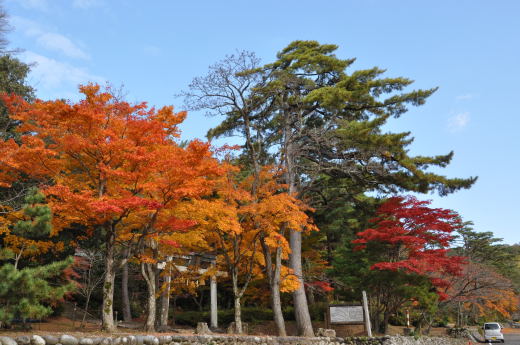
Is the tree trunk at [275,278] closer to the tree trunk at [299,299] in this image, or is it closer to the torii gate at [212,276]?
the tree trunk at [299,299]

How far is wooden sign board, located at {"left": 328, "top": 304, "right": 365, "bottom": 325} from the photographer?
15.1 meters

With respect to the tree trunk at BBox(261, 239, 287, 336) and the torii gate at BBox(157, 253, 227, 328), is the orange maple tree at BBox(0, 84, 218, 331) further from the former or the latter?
the torii gate at BBox(157, 253, 227, 328)

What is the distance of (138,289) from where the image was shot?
24109 millimetres

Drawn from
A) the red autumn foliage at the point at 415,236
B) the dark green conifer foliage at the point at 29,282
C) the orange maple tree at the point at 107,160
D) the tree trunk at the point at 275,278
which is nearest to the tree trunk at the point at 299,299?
the tree trunk at the point at 275,278

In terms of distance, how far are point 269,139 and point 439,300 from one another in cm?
1087

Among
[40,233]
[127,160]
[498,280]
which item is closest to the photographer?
[40,233]

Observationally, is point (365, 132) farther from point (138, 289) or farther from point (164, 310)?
point (138, 289)

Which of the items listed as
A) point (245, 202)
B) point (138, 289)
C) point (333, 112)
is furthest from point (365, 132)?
point (138, 289)

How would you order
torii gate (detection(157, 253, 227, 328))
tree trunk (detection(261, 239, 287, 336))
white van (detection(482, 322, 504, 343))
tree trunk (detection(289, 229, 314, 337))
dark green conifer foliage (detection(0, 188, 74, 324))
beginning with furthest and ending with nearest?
white van (detection(482, 322, 504, 343)), torii gate (detection(157, 253, 227, 328)), tree trunk (detection(289, 229, 314, 337)), tree trunk (detection(261, 239, 287, 336)), dark green conifer foliage (detection(0, 188, 74, 324))

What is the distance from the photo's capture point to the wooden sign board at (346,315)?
49.7 ft

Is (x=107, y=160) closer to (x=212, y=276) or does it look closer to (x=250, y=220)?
(x=250, y=220)

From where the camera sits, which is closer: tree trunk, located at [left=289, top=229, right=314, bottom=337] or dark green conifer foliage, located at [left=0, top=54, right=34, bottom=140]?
tree trunk, located at [left=289, top=229, right=314, bottom=337]

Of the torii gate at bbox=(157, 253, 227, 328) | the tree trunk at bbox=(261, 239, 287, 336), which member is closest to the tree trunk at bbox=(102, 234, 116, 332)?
the torii gate at bbox=(157, 253, 227, 328)

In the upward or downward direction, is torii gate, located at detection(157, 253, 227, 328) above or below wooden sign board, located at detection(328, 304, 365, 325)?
above
